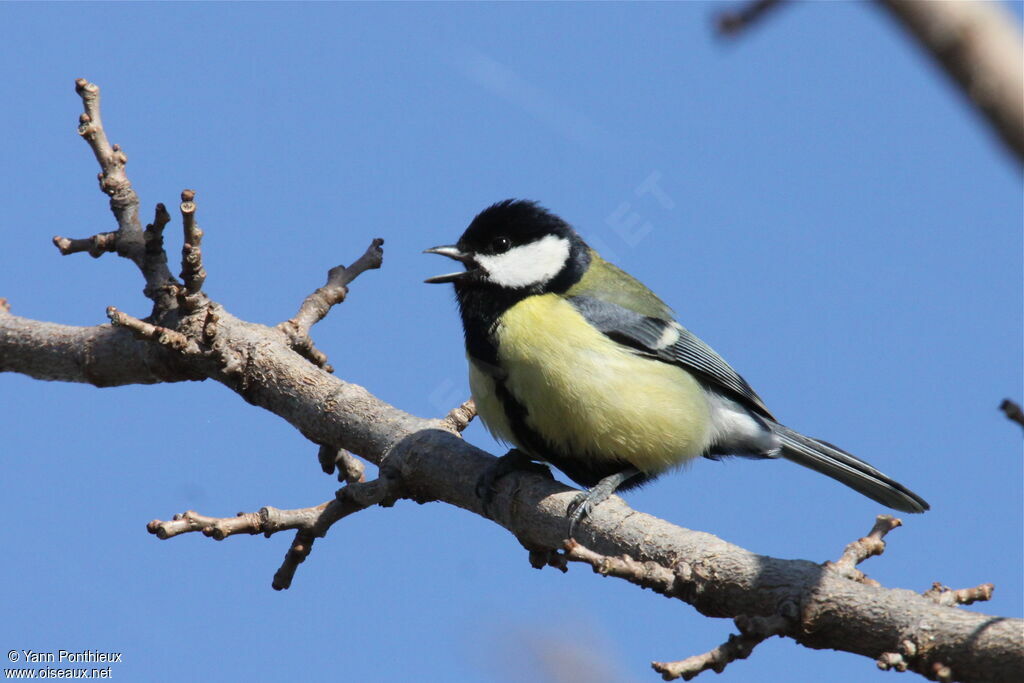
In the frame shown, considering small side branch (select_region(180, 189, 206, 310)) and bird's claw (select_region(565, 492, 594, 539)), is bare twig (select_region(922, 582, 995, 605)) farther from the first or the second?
small side branch (select_region(180, 189, 206, 310))

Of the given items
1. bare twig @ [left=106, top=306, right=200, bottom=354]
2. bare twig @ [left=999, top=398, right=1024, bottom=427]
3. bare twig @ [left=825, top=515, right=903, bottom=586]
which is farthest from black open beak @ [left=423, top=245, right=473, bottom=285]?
bare twig @ [left=999, top=398, right=1024, bottom=427]

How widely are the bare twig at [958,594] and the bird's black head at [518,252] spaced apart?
6.64ft

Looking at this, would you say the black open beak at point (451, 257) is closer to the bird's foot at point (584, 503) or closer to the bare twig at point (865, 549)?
the bird's foot at point (584, 503)

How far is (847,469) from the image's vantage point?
4.31 metres

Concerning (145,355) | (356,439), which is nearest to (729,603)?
(356,439)

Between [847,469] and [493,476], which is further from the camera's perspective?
[847,469]

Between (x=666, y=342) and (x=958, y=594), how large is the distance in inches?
73.0

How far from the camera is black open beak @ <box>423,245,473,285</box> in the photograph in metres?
4.20

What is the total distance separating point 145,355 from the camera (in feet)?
12.9

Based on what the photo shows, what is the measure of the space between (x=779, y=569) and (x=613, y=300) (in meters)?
1.84

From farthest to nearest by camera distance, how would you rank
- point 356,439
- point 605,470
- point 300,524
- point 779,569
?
point 605,470 < point 356,439 < point 300,524 < point 779,569

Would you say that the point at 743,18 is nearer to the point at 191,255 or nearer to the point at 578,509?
the point at 578,509

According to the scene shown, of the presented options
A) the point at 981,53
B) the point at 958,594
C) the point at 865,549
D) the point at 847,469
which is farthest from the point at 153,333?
the point at 981,53

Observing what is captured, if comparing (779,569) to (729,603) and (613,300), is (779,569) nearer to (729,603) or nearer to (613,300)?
(729,603)
